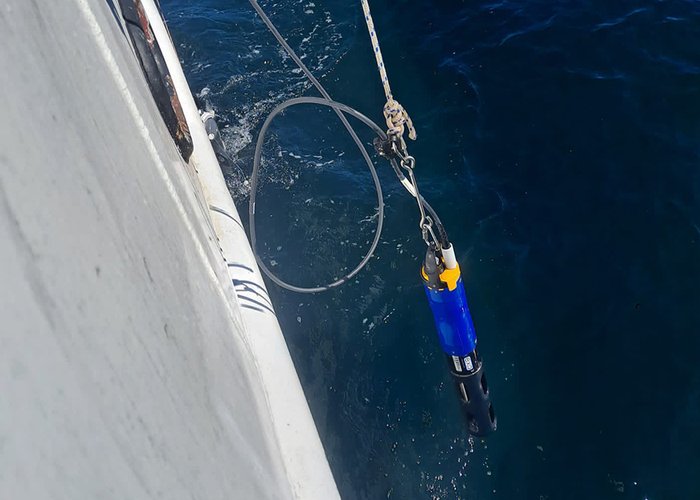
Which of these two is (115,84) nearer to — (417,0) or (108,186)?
(108,186)

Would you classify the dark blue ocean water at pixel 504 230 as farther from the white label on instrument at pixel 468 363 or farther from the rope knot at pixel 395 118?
the rope knot at pixel 395 118

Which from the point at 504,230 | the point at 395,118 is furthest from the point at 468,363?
the point at 504,230

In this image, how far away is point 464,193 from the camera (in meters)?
6.70

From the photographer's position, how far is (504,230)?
6.38 m

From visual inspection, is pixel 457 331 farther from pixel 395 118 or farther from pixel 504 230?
pixel 504 230

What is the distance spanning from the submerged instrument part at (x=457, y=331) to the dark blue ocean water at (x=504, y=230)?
850mm

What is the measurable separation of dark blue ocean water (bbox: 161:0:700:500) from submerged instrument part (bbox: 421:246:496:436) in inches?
33.5

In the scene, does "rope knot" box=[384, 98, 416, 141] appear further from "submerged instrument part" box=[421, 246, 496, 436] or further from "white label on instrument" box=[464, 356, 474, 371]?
"white label on instrument" box=[464, 356, 474, 371]

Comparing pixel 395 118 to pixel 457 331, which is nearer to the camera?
pixel 395 118

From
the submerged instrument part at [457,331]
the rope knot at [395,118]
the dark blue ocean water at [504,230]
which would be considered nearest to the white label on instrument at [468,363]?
the submerged instrument part at [457,331]

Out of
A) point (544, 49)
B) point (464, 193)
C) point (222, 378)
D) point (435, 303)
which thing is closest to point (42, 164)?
point (222, 378)

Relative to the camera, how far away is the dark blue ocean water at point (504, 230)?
5.19 m

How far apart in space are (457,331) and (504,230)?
8.68ft

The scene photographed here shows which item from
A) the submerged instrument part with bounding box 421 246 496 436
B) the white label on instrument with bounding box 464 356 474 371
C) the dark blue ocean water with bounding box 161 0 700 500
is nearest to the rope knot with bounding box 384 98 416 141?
the submerged instrument part with bounding box 421 246 496 436
